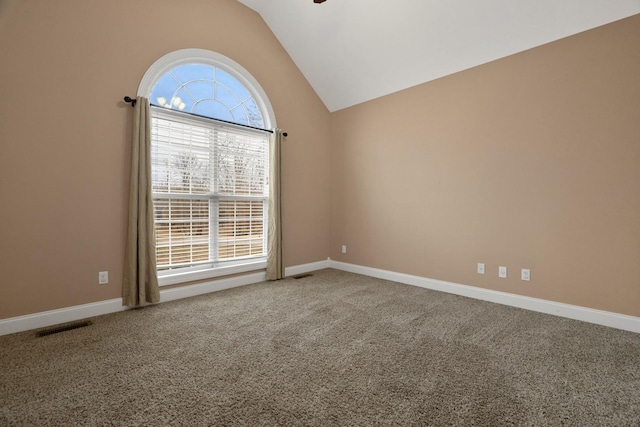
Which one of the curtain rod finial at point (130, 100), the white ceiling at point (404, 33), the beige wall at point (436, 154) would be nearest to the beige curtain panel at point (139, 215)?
the curtain rod finial at point (130, 100)

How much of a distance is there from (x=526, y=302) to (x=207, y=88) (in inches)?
172

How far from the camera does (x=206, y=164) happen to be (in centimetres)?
369

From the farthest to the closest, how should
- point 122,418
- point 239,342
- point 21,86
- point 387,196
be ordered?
point 387,196 < point 21,86 < point 239,342 < point 122,418

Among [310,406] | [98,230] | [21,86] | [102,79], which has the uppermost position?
[102,79]

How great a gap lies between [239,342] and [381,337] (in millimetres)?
1119

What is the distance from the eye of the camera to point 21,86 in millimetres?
2475

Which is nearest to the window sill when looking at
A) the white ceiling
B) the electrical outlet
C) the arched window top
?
the electrical outlet

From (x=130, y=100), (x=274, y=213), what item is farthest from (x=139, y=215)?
(x=274, y=213)

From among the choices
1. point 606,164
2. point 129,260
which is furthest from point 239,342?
point 606,164

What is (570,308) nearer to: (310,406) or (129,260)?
(310,406)

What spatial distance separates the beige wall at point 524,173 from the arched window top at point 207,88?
174cm

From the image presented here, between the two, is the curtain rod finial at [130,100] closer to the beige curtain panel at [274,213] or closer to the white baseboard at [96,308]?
the beige curtain panel at [274,213]

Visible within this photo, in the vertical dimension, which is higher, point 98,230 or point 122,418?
point 98,230

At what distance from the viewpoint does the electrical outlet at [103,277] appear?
287 centimetres
